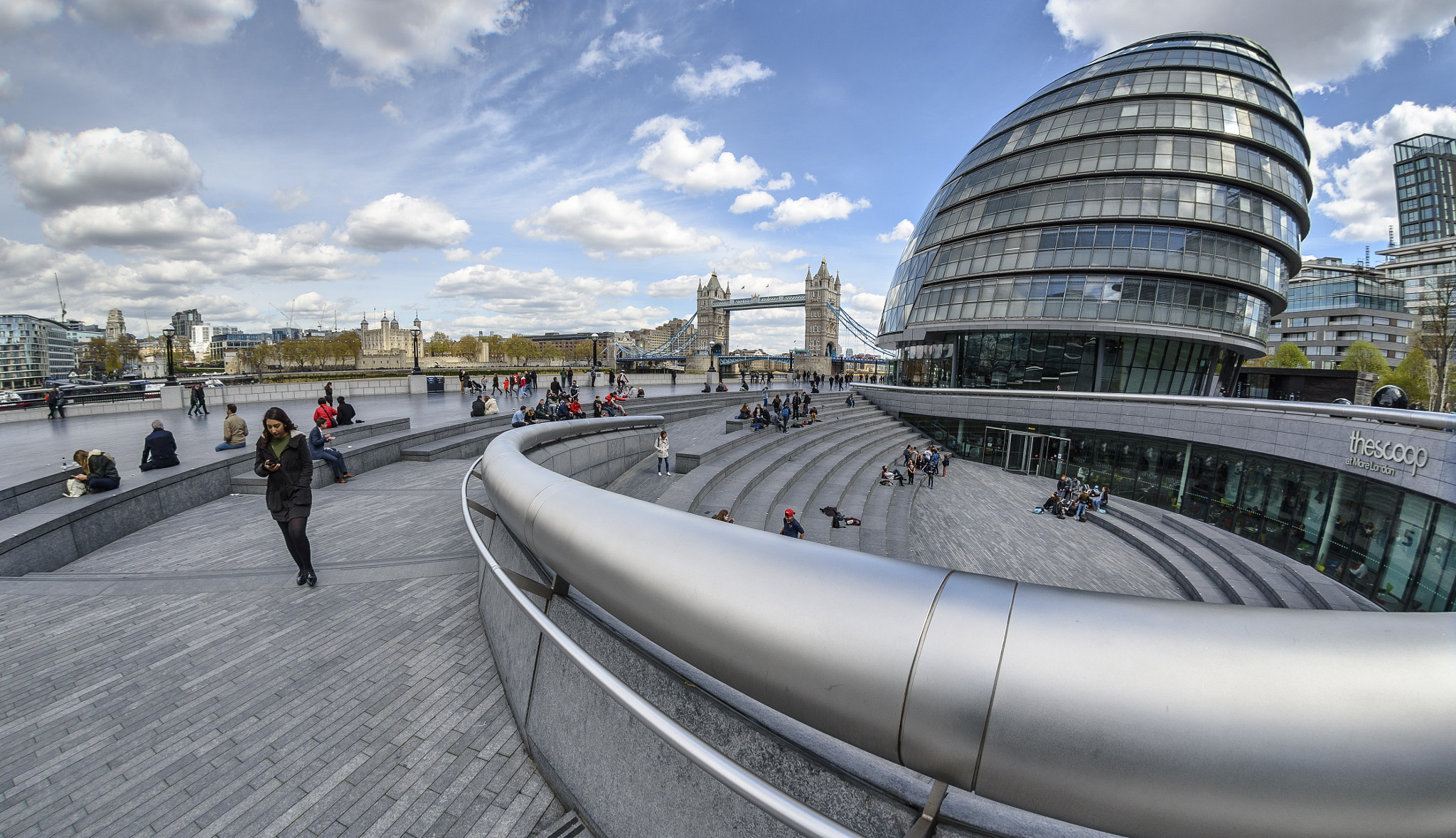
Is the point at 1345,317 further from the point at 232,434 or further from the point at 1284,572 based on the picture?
the point at 232,434

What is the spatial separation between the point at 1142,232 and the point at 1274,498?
1803 cm

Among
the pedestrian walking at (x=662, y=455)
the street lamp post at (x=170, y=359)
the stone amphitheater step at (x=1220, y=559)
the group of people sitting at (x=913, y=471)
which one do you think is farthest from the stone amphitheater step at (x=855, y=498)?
the street lamp post at (x=170, y=359)

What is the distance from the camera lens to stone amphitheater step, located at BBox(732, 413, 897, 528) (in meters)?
11.1

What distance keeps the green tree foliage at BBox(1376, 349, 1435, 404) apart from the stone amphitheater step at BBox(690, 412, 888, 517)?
3922cm

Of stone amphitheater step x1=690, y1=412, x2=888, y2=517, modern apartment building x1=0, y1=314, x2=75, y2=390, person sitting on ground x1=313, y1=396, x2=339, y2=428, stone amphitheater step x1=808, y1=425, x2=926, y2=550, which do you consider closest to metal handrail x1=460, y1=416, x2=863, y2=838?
stone amphitheater step x1=808, y1=425, x2=926, y2=550

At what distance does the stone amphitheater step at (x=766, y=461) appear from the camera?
10.7 meters

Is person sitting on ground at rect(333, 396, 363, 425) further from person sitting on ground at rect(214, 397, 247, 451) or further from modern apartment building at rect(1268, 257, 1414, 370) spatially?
modern apartment building at rect(1268, 257, 1414, 370)

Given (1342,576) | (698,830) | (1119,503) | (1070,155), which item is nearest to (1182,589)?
(1342,576)

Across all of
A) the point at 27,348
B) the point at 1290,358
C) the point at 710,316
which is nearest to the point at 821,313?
the point at 710,316

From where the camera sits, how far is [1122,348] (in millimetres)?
29719

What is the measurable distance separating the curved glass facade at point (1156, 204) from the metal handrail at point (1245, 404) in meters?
10.6

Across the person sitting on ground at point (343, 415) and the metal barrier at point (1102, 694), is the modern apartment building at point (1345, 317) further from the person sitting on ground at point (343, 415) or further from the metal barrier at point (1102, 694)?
the person sitting on ground at point (343, 415)

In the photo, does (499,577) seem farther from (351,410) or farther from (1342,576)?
(1342,576)

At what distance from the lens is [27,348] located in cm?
11888
